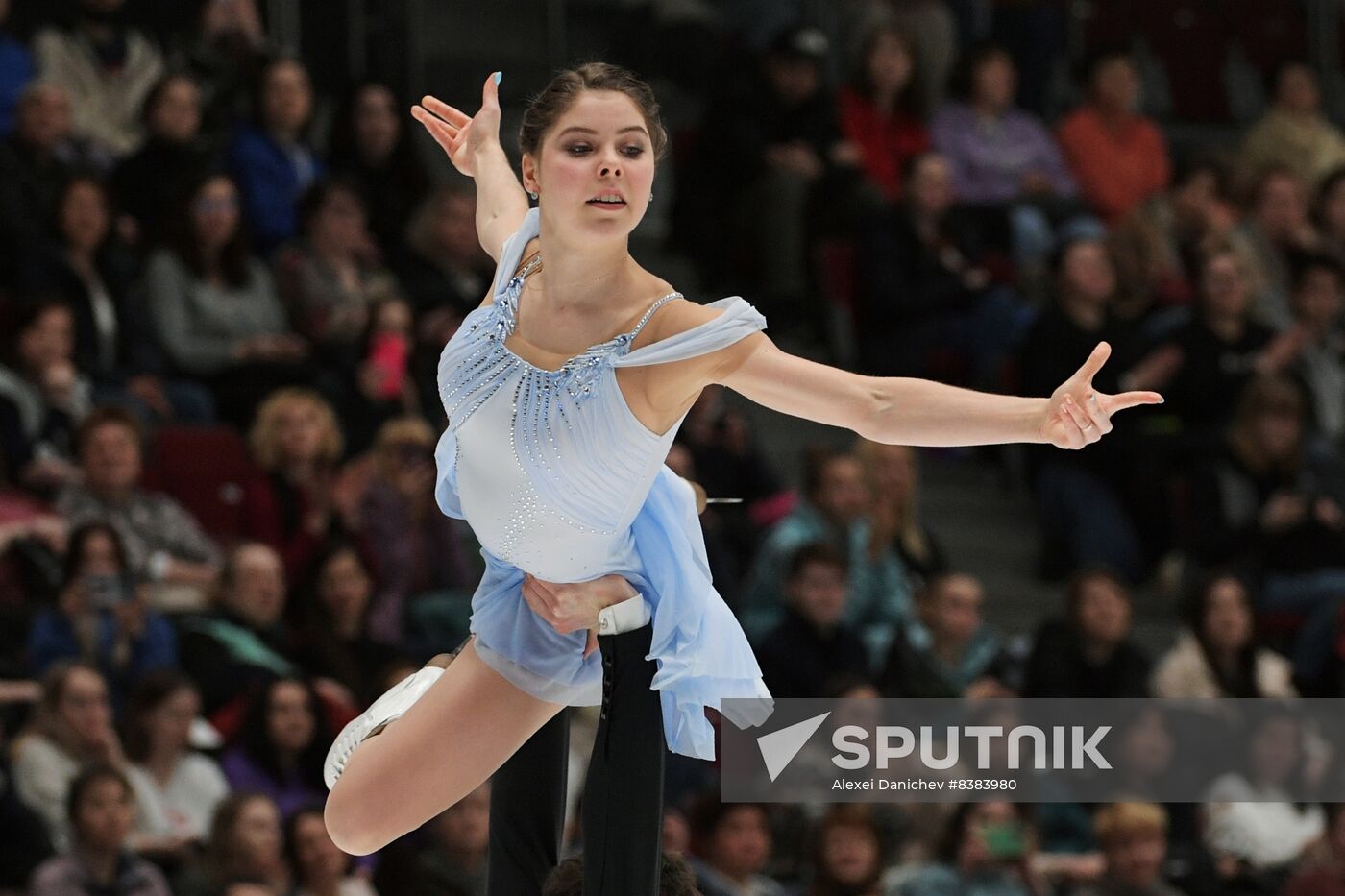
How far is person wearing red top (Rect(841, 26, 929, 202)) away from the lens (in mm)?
9375

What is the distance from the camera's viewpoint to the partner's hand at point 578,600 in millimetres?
3869

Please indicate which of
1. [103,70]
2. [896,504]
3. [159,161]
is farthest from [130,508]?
[896,504]

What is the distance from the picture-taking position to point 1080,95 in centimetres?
1028

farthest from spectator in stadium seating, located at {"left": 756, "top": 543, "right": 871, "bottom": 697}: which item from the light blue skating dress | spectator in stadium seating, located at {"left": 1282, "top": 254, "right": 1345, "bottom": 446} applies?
the light blue skating dress

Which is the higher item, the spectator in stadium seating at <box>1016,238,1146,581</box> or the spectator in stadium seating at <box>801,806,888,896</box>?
the spectator in stadium seating at <box>1016,238,1146,581</box>

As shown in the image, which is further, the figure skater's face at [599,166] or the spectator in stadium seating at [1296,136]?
the spectator in stadium seating at [1296,136]

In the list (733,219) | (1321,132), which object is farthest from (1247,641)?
(1321,132)

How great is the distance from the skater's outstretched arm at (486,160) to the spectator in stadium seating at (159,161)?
351 centimetres

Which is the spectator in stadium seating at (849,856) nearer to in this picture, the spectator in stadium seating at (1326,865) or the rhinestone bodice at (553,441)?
the spectator in stadium seating at (1326,865)

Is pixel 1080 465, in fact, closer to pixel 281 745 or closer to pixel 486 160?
pixel 281 745

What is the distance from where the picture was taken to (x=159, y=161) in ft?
26.0

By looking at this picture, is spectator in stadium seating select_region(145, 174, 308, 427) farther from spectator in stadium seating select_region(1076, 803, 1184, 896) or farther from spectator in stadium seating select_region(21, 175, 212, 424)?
spectator in stadium seating select_region(1076, 803, 1184, 896)

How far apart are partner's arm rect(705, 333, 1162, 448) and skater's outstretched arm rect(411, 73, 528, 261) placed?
761mm

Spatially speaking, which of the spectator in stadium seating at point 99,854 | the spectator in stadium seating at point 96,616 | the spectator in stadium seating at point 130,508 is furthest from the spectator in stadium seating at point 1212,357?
the spectator in stadium seating at point 99,854
